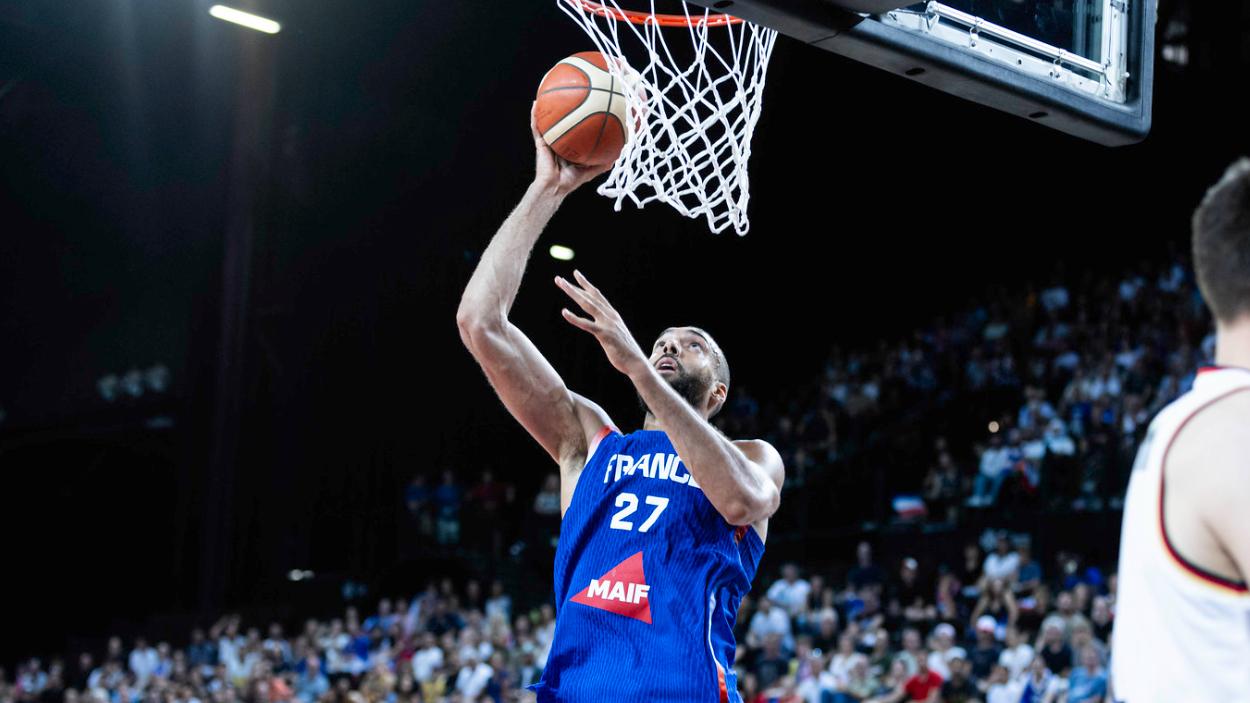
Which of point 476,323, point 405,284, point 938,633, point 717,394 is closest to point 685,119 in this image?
point 717,394

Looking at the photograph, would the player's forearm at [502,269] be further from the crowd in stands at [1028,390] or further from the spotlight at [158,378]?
the spotlight at [158,378]

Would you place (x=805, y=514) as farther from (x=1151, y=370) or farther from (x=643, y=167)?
(x=643, y=167)

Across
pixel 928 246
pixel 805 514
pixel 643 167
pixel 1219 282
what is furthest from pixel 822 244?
pixel 1219 282

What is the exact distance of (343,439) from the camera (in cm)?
2098

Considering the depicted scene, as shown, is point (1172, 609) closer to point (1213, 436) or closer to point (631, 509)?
point (1213, 436)

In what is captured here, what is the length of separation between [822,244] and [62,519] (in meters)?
12.4

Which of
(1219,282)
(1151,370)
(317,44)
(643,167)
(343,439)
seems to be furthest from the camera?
(343,439)

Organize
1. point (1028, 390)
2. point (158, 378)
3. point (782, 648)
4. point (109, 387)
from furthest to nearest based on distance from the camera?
point (109, 387)
point (158, 378)
point (1028, 390)
point (782, 648)

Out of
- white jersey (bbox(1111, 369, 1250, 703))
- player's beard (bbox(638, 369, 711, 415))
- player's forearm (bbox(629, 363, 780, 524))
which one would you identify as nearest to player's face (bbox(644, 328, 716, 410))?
player's beard (bbox(638, 369, 711, 415))

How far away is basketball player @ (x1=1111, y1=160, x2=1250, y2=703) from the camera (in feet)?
6.66

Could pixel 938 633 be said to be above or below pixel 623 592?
below

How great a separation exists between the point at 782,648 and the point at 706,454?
9337mm

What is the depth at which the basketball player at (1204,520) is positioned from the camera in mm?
2031

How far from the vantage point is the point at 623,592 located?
374 cm
